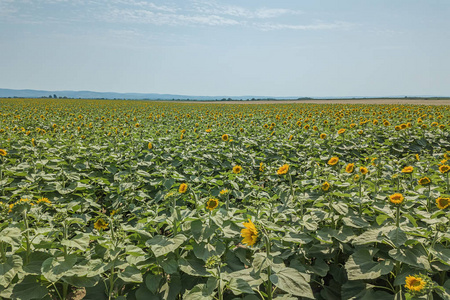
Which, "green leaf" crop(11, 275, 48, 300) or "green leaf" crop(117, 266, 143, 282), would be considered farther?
"green leaf" crop(117, 266, 143, 282)

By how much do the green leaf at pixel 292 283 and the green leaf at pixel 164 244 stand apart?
717 millimetres

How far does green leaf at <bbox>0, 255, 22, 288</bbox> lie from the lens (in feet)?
5.89

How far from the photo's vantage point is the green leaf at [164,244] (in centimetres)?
195

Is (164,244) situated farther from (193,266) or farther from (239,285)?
(239,285)

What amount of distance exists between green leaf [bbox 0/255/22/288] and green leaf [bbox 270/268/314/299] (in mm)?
1755

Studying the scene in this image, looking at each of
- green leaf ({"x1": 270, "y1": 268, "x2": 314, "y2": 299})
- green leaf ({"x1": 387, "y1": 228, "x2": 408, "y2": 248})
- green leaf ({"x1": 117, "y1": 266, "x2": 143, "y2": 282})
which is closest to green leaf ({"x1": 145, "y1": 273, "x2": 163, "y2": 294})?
green leaf ({"x1": 117, "y1": 266, "x2": 143, "y2": 282})

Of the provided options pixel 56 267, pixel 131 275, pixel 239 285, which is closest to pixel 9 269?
pixel 56 267

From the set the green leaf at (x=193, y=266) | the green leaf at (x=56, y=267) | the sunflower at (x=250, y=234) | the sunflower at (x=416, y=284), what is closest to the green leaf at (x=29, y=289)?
the green leaf at (x=56, y=267)

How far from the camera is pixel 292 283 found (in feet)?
6.08

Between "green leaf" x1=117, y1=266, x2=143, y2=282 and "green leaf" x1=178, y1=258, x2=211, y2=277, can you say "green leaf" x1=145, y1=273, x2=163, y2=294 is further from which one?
"green leaf" x1=178, y1=258, x2=211, y2=277

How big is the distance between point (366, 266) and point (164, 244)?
158 cm

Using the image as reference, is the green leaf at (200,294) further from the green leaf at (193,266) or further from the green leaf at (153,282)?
the green leaf at (153,282)

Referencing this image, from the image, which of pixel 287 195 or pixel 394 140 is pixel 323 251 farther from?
pixel 394 140

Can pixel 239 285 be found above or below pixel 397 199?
below
